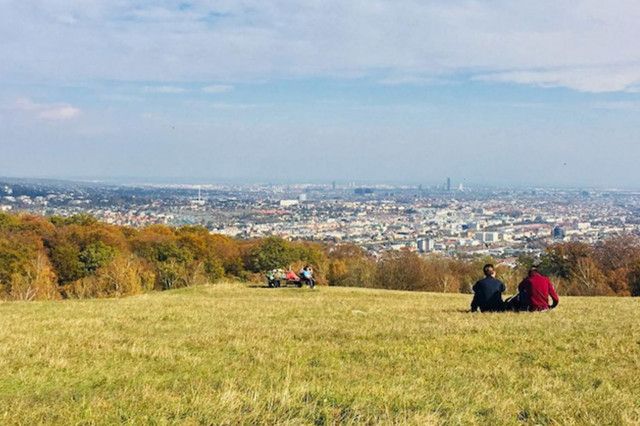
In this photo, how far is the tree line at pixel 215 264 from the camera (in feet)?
180

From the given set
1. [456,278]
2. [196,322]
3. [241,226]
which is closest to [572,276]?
[456,278]

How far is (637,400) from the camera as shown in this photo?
660 cm

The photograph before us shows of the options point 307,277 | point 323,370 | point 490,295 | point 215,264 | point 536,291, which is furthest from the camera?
point 215,264

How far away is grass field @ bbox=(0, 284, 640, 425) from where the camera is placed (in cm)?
582

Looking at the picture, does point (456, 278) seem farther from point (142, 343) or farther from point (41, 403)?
point (41, 403)

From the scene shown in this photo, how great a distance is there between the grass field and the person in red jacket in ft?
4.06

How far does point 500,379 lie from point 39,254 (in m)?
61.9

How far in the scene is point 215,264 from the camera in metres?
71.4

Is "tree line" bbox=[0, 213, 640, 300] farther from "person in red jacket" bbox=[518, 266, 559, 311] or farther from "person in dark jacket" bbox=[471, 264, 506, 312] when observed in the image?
"person in red jacket" bbox=[518, 266, 559, 311]

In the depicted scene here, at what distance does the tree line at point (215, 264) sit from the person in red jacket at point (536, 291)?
34.9m

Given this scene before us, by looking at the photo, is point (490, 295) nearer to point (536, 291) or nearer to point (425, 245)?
point (536, 291)

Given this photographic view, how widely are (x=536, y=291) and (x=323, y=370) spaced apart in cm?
921

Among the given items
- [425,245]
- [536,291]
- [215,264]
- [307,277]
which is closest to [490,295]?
[536,291]

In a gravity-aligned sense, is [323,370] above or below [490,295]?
above
